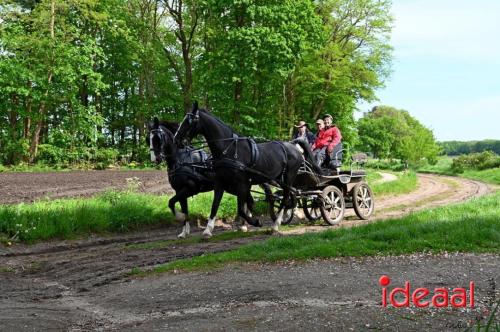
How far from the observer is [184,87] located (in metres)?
37.3

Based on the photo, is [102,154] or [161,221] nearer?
[161,221]

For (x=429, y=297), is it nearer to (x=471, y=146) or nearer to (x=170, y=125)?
(x=170, y=125)

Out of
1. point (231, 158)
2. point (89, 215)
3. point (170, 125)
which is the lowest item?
point (89, 215)

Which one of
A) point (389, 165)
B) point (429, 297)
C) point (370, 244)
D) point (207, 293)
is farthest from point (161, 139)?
point (389, 165)

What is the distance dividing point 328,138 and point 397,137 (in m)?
86.3

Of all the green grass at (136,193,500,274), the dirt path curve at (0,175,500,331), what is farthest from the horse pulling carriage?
the green grass at (136,193,500,274)

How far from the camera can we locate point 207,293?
6516 millimetres

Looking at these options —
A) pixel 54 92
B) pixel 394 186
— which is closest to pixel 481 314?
pixel 394 186

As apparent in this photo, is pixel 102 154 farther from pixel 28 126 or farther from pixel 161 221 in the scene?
pixel 161 221

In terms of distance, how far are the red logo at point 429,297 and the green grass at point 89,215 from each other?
853 centimetres

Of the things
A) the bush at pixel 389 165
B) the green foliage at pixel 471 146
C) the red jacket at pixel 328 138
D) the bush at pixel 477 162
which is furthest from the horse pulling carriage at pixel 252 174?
the green foliage at pixel 471 146

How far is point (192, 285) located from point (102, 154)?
26.8 meters

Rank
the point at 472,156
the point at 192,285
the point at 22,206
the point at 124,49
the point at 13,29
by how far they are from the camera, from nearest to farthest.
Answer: the point at 192,285
the point at 22,206
the point at 13,29
the point at 124,49
the point at 472,156

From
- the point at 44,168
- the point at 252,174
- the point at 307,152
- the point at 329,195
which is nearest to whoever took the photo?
the point at 252,174
